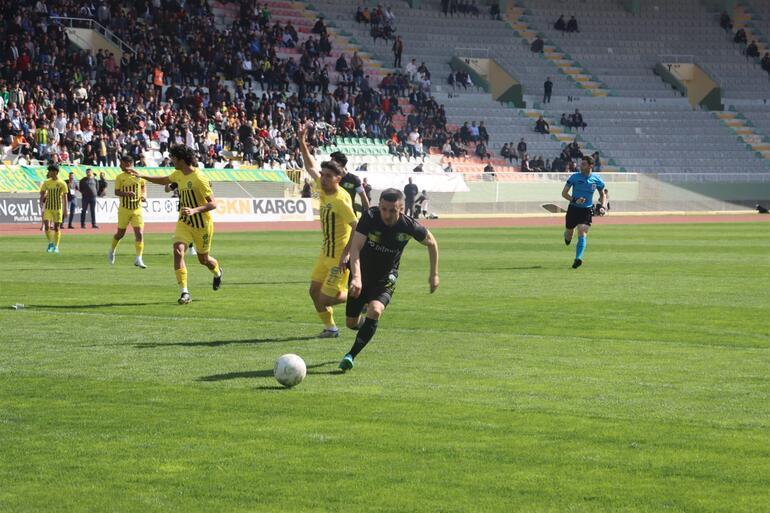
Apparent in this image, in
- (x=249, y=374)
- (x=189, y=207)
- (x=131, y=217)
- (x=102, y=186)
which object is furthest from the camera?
(x=102, y=186)

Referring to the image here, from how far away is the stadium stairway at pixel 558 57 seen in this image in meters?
75.2

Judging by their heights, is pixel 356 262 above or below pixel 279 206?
above

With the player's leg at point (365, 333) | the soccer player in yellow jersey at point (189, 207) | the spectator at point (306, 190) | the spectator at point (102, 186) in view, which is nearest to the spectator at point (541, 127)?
the spectator at point (306, 190)

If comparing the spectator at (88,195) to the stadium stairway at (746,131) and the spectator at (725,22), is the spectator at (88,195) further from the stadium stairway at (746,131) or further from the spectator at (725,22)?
the spectator at (725,22)

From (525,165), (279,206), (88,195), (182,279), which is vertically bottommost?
(279,206)

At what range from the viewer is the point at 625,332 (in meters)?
15.2

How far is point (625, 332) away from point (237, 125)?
3992 centimetres

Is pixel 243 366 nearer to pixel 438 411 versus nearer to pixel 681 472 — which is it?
pixel 438 411

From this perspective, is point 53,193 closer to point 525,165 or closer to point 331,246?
point 331,246

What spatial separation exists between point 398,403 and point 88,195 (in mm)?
34104

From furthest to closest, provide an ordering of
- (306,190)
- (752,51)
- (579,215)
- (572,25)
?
(752,51) → (572,25) → (306,190) → (579,215)

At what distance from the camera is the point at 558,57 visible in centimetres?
7688

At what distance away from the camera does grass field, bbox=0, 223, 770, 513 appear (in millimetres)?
7559

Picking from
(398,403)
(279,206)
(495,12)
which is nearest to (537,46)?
(495,12)
